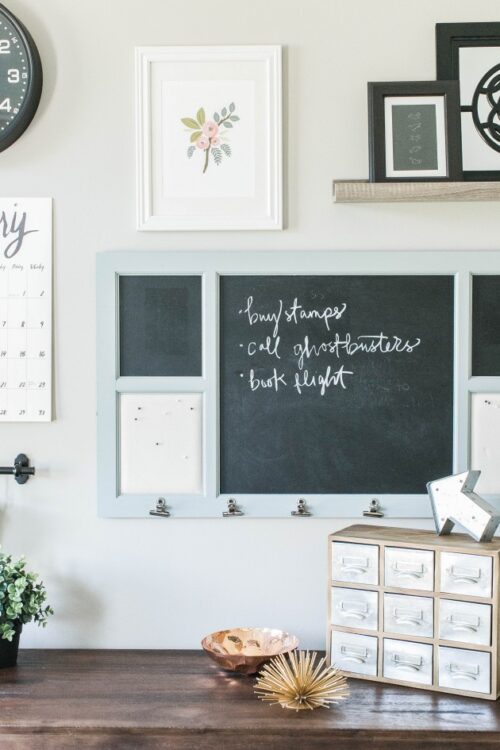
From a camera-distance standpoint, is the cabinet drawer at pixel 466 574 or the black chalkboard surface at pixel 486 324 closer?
the cabinet drawer at pixel 466 574

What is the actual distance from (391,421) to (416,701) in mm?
613

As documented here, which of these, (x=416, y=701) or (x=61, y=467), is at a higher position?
(x=61, y=467)

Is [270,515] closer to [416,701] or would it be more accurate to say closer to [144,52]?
[416,701]

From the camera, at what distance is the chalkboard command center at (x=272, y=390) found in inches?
73.2

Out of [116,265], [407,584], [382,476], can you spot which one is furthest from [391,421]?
[116,265]

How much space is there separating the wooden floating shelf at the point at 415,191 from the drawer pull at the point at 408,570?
0.78 meters

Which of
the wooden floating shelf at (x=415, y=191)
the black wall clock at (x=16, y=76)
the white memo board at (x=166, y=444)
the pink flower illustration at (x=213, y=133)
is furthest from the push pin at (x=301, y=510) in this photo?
the black wall clock at (x=16, y=76)

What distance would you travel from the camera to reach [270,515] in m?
1.86

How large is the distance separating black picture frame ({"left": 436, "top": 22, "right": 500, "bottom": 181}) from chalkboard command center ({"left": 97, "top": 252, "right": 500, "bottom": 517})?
0.25 metres

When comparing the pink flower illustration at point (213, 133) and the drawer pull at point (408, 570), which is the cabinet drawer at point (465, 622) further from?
the pink flower illustration at point (213, 133)

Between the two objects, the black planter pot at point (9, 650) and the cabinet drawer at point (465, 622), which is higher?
the cabinet drawer at point (465, 622)

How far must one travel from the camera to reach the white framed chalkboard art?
1.84m

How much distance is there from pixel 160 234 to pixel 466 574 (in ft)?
3.31

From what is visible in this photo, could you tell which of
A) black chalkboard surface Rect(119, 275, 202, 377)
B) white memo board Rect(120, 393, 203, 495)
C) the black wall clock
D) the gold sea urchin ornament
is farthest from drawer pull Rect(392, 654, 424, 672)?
the black wall clock
